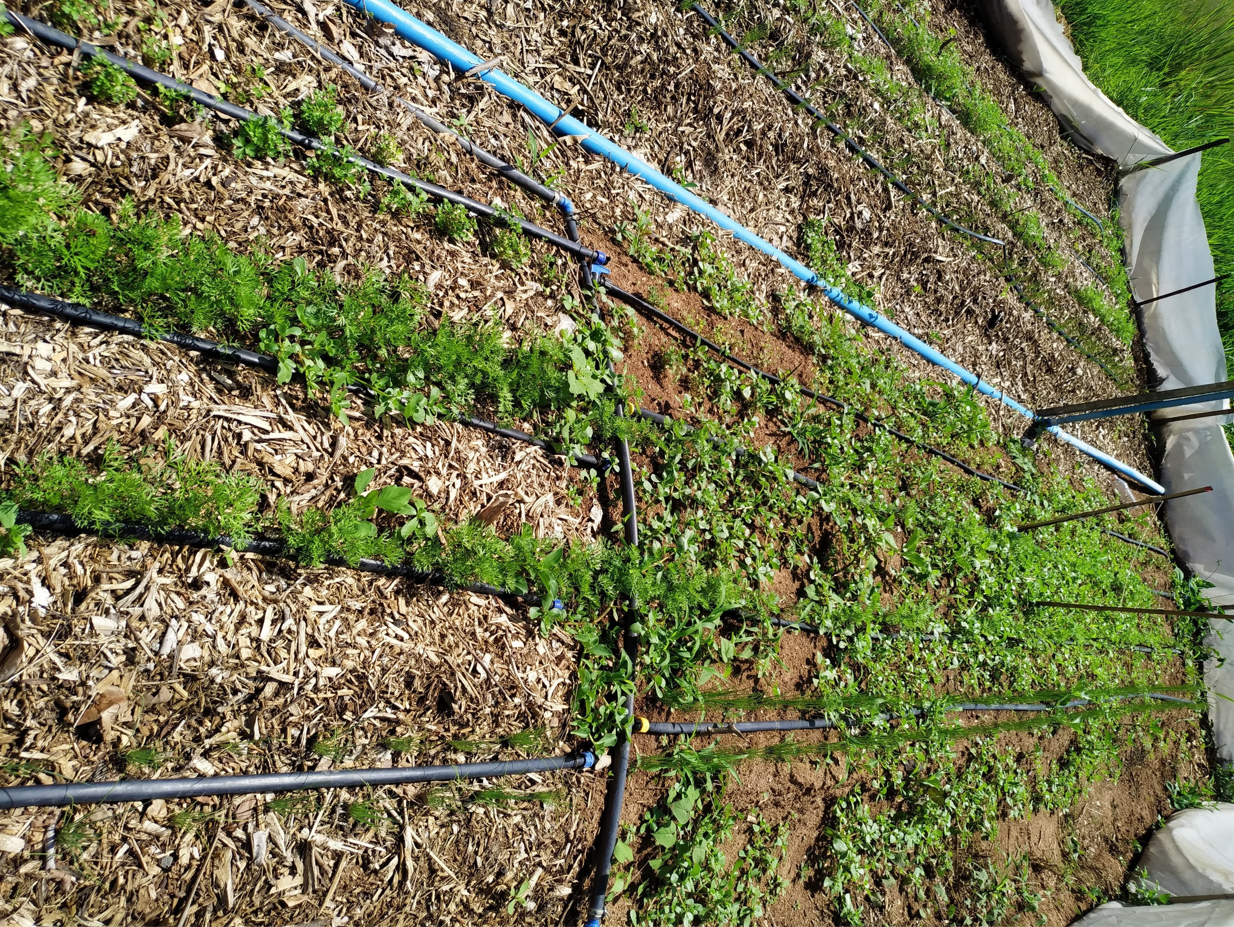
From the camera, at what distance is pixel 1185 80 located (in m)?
7.53

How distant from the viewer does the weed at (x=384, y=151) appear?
2.47m

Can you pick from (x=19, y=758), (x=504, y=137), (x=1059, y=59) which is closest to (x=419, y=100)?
(x=504, y=137)

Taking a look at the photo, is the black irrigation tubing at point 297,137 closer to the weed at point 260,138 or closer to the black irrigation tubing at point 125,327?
the weed at point 260,138

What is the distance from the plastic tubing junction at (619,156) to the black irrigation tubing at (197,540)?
2.04 metres

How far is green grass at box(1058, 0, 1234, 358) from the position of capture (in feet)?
23.1

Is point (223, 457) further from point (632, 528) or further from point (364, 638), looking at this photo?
point (632, 528)

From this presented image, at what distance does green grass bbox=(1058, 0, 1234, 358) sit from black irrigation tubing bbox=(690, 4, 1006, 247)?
3.65 m

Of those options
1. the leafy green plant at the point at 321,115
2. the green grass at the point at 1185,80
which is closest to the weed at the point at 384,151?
the leafy green plant at the point at 321,115

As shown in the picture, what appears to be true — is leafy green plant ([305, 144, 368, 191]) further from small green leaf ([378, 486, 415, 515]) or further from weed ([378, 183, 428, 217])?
small green leaf ([378, 486, 415, 515])

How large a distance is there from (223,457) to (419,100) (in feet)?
5.26

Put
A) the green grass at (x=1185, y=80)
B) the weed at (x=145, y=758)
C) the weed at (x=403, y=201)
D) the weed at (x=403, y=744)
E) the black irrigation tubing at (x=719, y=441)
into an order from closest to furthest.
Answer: the weed at (x=145, y=758) < the weed at (x=403, y=744) < the weed at (x=403, y=201) < the black irrigation tubing at (x=719, y=441) < the green grass at (x=1185, y=80)

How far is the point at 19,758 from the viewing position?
1.58 m

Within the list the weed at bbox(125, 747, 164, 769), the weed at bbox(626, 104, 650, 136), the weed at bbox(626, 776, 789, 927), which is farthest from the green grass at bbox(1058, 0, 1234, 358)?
the weed at bbox(125, 747, 164, 769)

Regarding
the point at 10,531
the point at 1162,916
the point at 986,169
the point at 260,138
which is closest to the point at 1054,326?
the point at 986,169
